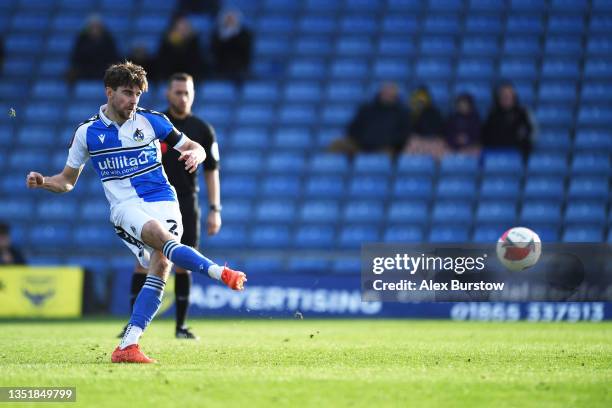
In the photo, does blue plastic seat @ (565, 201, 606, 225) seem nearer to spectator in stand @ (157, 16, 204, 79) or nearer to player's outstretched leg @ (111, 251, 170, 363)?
spectator in stand @ (157, 16, 204, 79)

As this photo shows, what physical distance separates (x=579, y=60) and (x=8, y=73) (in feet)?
38.4

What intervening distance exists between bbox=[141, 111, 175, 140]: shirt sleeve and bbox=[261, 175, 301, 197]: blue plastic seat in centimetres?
1129

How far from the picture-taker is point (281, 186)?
19.1 m

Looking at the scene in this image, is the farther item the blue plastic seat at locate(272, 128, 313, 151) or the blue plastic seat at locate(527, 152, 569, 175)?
the blue plastic seat at locate(272, 128, 313, 151)

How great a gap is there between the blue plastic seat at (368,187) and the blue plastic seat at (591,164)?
3.33m

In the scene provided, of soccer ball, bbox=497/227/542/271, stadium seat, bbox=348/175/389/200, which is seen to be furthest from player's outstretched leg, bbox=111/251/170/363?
stadium seat, bbox=348/175/389/200

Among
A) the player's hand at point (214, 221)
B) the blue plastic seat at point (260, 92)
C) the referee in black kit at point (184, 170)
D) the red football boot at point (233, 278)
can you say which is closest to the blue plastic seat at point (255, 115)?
the blue plastic seat at point (260, 92)

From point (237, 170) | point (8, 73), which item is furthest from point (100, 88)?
point (237, 170)

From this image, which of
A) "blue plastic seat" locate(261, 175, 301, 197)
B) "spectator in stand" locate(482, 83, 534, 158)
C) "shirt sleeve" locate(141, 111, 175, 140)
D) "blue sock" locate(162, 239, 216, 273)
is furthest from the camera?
"blue plastic seat" locate(261, 175, 301, 197)

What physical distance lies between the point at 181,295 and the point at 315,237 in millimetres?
7622

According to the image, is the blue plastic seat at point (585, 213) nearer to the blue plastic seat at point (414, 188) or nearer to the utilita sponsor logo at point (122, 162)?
the blue plastic seat at point (414, 188)

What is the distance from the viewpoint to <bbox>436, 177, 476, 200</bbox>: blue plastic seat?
18.3 metres

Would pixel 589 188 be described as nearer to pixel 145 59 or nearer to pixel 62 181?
pixel 145 59

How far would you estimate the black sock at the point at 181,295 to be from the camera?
10.4 meters
